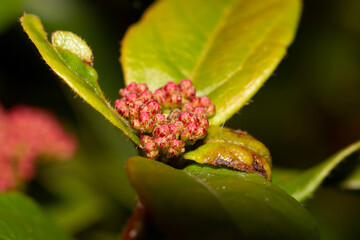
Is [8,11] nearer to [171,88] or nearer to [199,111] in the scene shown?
[171,88]

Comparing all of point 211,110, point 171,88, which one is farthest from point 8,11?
point 211,110

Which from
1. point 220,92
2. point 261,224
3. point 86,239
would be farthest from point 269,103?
point 261,224

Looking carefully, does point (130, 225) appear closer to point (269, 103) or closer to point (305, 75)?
point (269, 103)

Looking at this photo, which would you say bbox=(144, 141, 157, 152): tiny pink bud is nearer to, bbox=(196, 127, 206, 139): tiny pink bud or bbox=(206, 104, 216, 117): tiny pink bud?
bbox=(196, 127, 206, 139): tiny pink bud

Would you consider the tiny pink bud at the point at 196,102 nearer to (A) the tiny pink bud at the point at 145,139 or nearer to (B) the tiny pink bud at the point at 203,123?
(B) the tiny pink bud at the point at 203,123

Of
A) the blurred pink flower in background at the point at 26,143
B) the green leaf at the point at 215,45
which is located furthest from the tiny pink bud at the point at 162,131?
the blurred pink flower in background at the point at 26,143
